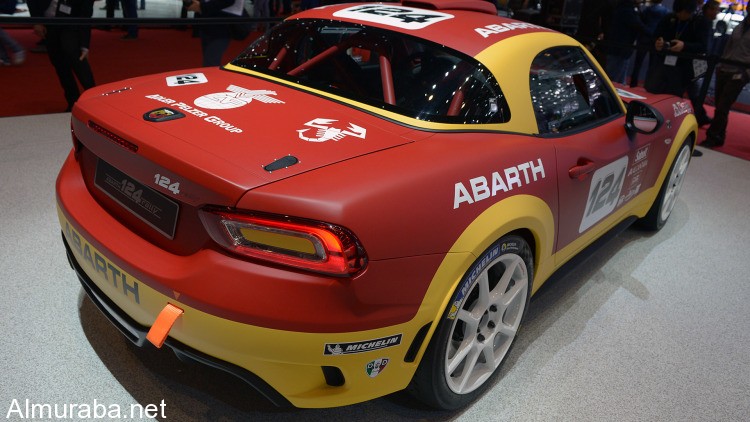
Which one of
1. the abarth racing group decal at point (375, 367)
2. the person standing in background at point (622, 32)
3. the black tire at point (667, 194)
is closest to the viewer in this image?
the abarth racing group decal at point (375, 367)

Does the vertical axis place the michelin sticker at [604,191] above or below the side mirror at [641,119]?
below

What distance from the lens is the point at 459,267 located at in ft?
5.48

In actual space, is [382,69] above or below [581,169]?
above

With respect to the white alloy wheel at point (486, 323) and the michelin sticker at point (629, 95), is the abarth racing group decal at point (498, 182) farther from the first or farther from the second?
the michelin sticker at point (629, 95)

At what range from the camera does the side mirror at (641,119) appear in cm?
260

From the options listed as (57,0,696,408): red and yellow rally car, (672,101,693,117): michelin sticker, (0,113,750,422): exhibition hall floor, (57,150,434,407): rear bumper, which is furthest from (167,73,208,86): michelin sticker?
(672,101,693,117): michelin sticker

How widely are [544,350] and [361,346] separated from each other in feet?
3.92

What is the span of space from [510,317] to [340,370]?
87 cm

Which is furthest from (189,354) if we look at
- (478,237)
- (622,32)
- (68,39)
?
(622,32)

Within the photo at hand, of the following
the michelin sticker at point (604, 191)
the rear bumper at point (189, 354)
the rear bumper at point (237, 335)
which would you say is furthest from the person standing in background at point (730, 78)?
the rear bumper at point (189, 354)

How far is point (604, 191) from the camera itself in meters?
2.54

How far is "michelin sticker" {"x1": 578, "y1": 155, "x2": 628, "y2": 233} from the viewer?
95.2 inches

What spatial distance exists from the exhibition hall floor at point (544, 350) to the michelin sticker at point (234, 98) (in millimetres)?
814

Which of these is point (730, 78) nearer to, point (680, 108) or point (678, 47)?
point (678, 47)
